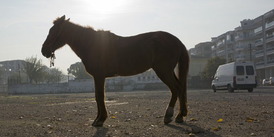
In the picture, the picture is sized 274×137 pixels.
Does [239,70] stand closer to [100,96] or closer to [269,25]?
[100,96]

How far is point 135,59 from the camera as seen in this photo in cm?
662

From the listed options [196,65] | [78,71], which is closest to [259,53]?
[196,65]

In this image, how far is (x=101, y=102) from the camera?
667 centimetres

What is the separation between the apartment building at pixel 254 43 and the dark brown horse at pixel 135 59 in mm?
72136

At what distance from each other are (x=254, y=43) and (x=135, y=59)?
89545 mm

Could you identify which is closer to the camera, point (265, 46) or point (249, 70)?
point (249, 70)

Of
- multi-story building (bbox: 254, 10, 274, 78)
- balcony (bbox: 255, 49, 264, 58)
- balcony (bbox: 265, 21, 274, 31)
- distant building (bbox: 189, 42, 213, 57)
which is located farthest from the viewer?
distant building (bbox: 189, 42, 213, 57)

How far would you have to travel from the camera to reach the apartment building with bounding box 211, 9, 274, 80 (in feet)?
258

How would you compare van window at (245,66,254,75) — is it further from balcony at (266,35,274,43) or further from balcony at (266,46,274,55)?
balcony at (266,35,274,43)

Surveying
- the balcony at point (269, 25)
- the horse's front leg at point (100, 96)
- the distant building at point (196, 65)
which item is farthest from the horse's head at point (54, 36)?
the distant building at point (196, 65)

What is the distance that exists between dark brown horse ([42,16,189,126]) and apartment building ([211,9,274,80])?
237ft

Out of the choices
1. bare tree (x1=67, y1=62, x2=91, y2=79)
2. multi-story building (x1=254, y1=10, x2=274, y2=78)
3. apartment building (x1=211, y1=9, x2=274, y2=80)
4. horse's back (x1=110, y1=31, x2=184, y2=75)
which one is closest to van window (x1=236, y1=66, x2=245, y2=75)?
horse's back (x1=110, y1=31, x2=184, y2=75)

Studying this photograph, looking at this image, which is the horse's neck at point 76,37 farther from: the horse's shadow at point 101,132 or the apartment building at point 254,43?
the apartment building at point 254,43

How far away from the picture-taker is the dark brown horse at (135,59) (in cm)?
654
